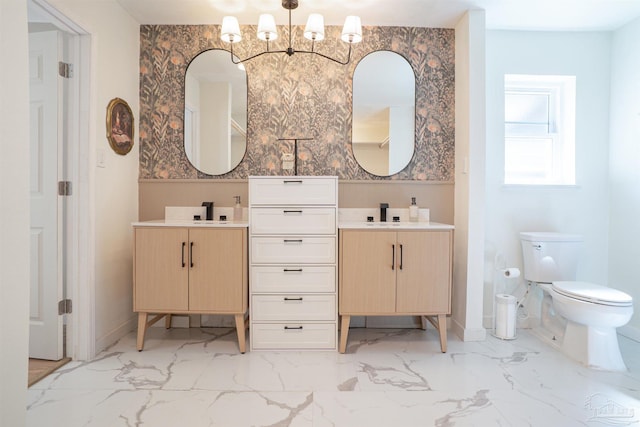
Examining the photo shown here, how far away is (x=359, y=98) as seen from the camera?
110 inches

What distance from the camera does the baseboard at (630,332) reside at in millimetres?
2611

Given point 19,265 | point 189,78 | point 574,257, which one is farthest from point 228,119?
point 574,257

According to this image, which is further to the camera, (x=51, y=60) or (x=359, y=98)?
(x=359, y=98)

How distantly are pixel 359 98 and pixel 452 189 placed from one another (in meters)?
1.02

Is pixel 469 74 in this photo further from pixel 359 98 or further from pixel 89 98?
pixel 89 98

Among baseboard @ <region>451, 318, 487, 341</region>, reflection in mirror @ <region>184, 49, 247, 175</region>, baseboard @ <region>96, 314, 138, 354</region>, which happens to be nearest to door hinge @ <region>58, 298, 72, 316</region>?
baseboard @ <region>96, 314, 138, 354</region>

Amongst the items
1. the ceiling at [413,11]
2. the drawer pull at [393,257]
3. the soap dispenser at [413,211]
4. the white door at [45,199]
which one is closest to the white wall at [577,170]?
the ceiling at [413,11]

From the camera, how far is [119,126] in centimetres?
252

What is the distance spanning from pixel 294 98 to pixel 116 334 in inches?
85.1

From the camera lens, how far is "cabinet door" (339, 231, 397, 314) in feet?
7.63

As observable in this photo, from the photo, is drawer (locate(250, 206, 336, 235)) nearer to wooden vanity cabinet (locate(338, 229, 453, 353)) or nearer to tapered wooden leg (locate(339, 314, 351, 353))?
wooden vanity cabinet (locate(338, 229, 453, 353))

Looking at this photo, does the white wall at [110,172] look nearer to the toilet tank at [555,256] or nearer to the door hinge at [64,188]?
the door hinge at [64,188]

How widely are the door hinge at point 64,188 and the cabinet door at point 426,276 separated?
6.98 feet

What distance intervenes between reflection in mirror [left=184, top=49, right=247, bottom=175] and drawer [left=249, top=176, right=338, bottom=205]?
573 mm
